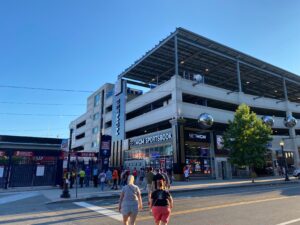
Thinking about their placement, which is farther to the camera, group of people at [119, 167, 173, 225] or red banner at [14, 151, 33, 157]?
red banner at [14, 151, 33, 157]

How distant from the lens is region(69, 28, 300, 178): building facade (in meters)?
33.6

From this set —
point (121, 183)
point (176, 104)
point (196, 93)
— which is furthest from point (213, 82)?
point (121, 183)

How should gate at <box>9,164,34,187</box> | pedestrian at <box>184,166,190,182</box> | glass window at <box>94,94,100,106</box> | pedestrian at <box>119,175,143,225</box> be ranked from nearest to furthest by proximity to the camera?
pedestrian at <box>119,175,143,225</box>, gate at <box>9,164,34,187</box>, pedestrian at <box>184,166,190,182</box>, glass window at <box>94,94,100,106</box>

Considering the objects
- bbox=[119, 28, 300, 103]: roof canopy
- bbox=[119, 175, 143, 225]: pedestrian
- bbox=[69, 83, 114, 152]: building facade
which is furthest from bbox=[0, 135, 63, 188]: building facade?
bbox=[69, 83, 114, 152]: building facade

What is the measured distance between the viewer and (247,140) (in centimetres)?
2981

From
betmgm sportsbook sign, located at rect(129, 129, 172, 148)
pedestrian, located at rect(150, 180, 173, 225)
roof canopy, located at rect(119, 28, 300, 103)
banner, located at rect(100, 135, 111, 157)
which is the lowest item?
A: pedestrian, located at rect(150, 180, 173, 225)

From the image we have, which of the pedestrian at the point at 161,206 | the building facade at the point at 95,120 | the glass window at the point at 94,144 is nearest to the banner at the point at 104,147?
the pedestrian at the point at 161,206

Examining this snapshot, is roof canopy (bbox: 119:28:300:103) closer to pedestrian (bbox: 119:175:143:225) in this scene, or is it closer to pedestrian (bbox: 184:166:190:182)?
pedestrian (bbox: 184:166:190:182)

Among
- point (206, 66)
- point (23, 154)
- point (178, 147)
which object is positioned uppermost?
point (206, 66)

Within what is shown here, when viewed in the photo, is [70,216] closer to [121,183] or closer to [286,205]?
[286,205]

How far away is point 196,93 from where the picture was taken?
36.1 metres

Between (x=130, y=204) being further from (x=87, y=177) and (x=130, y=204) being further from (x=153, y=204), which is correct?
(x=87, y=177)

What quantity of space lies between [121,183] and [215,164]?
584 inches

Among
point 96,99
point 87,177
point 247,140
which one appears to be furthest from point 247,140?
point 96,99
